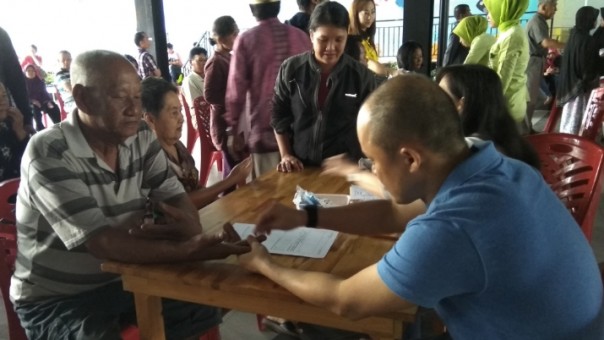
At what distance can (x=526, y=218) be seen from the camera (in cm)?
98

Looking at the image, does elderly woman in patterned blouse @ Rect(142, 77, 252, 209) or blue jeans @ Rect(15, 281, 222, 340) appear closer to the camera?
blue jeans @ Rect(15, 281, 222, 340)

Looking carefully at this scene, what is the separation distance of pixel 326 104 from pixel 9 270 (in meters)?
1.58

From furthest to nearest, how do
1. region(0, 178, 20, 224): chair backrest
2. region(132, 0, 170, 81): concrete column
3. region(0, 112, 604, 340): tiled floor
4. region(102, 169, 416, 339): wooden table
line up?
region(132, 0, 170, 81): concrete column
region(0, 112, 604, 340): tiled floor
region(0, 178, 20, 224): chair backrest
region(102, 169, 416, 339): wooden table

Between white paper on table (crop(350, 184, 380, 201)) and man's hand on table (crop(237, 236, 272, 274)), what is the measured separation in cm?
63

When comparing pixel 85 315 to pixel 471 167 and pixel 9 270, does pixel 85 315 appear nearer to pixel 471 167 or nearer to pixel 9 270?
pixel 9 270

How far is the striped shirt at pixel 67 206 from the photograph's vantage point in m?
1.46

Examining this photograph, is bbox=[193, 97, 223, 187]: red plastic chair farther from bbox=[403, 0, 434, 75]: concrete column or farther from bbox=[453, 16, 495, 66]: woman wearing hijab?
bbox=[403, 0, 434, 75]: concrete column

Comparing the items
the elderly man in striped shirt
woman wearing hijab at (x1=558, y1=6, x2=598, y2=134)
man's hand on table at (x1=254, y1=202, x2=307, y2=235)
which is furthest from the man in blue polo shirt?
woman wearing hijab at (x1=558, y1=6, x2=598, y2=134)

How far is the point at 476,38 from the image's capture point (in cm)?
452

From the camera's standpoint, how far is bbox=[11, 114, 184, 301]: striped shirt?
1.46 metres

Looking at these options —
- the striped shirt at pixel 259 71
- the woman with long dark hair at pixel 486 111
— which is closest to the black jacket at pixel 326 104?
the striped shirt at pixel 259 71

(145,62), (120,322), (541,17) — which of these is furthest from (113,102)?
(541,17)

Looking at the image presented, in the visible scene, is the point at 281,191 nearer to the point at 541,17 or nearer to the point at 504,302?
the point at 504,302

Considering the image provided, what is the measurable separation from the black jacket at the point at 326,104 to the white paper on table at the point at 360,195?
0.58m
